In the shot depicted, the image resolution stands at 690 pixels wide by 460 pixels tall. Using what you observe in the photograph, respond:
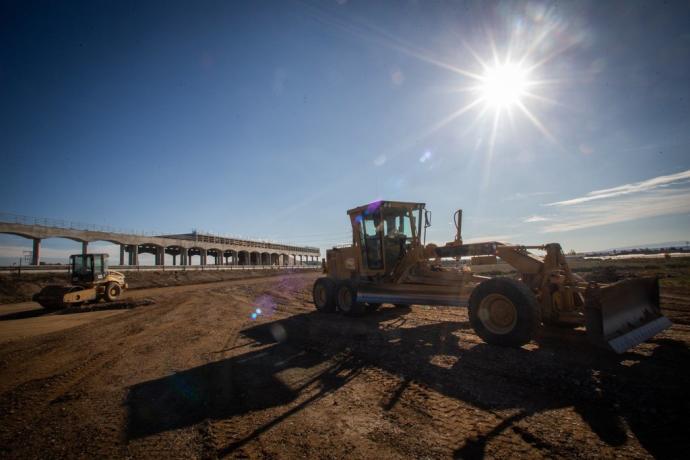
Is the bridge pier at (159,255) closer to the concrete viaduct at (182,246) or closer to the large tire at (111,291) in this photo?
the concrete viaduct at (182,246)

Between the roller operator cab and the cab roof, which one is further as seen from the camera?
the roller operator cab

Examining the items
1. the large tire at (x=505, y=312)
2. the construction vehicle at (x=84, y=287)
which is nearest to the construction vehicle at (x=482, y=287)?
the large tire at (x=505, y=312)

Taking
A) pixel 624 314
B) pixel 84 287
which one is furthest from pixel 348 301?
pixel 84 287

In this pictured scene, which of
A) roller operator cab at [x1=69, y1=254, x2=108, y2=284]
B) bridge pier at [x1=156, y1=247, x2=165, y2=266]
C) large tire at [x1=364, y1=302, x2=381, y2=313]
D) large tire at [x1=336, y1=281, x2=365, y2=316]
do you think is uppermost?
bridge pier at [x1=156, y1=247, x2=165, y2=266]

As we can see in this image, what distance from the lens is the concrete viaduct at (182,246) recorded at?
31.9 m

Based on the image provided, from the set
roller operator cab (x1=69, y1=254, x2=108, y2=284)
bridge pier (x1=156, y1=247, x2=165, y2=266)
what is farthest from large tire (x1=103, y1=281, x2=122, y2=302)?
bridge pier (x1=156, y1=247, x2=165, y2=266)

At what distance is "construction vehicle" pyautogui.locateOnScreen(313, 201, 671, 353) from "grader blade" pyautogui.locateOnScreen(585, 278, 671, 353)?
2cm

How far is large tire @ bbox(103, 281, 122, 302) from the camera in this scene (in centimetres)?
1652

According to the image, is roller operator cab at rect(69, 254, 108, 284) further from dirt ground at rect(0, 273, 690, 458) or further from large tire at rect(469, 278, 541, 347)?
large tire at rect(469, 278, 541, 347)

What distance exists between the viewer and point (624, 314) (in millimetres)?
5508

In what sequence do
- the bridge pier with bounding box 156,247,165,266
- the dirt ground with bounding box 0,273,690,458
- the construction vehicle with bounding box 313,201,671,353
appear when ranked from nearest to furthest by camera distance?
the dirt ground with bounding box 0,273,690,458 < the construction vehicle with bounding box 313,201,671,353 < the bridge pier with bounding box 156,247,165,266

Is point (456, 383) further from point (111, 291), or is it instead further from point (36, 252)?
point (36, 252)

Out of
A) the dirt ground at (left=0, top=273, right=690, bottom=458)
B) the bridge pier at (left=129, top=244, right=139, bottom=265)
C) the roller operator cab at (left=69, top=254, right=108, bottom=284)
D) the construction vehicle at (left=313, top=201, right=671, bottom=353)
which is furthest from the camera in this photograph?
the bridge pier at (left=129, top=244, right=139, bottom=265)

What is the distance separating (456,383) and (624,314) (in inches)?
147
